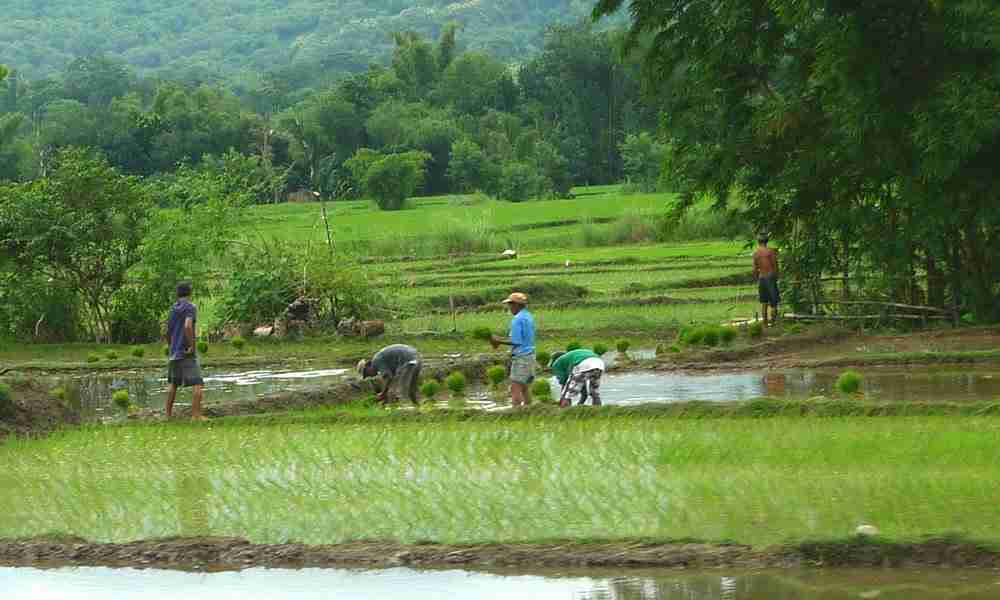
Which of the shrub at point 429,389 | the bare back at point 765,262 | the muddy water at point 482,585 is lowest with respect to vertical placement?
the muddy water at point 482,585

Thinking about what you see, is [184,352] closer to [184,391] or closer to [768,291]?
[184,391]

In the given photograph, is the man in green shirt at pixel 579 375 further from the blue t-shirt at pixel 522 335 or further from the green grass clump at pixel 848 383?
the green grass clump at pixel 848 383

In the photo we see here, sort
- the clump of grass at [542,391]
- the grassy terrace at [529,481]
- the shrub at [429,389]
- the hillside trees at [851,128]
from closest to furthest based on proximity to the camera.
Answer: the grassy terrace at [529,481], the clump of grass at [542,391], the shrub at [429,389], the hillside trees at [851,128]

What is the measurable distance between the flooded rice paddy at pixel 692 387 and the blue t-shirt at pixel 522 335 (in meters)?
0.99

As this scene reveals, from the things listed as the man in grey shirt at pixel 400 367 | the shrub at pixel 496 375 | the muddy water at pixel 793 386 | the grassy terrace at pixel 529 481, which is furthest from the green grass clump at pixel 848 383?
the man in grey shirt at pixel 400 367

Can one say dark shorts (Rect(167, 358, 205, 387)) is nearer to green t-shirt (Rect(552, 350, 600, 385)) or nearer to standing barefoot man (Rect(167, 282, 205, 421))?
standing barefoot man (Rect(167, 282, 205, 421))

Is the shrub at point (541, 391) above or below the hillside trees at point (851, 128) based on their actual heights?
below

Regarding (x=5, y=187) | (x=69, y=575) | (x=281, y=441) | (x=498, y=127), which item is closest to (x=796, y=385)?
(x=281, y=441)

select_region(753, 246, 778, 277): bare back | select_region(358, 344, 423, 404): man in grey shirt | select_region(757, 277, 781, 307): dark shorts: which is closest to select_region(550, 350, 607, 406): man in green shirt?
select_region(358, 344, 423, 404): man in grey shirt

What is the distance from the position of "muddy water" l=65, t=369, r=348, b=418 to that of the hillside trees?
7.14 m

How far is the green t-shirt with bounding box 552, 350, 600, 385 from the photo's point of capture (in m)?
14.7

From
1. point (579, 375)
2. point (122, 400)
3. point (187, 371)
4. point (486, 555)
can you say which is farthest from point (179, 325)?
point (486, 555)

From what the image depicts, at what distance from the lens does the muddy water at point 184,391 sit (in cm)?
1869

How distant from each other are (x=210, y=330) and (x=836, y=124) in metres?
12.3
